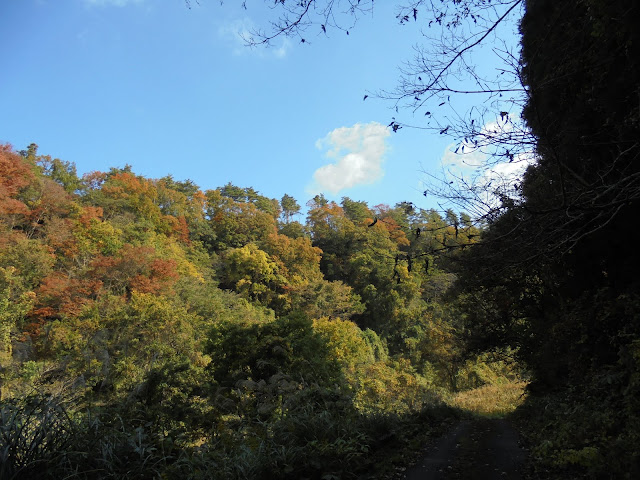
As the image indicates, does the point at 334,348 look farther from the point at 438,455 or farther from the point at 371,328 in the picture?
the point at 438,455

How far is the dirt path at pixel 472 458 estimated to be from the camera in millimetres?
3941

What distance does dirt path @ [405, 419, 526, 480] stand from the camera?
394 cm

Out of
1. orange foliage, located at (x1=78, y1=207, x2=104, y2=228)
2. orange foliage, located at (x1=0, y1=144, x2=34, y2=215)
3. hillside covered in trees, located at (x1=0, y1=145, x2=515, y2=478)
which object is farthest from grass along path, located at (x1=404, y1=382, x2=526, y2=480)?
orange foliage, located at (x1=78, y1=207, x2=104, y2=228)

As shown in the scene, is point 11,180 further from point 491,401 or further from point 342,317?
point 491,401

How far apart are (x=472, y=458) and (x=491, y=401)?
11704 mm

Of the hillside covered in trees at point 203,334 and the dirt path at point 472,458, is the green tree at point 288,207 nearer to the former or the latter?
the hillside covered in trees at point 203,334

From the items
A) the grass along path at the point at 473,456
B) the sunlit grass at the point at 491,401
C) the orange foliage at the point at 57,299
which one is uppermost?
the orange foliage at the point at 57,299

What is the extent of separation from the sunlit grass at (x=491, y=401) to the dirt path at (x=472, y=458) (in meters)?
6.50

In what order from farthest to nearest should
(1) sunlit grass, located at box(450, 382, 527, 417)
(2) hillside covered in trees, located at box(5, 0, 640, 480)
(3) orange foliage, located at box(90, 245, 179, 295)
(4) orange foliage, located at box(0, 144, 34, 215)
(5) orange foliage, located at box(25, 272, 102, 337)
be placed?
(3) orange foliage, located at box(90, 245, 179, 295) → (4) orange foliage, located at box(0, 144, 34, 215) → (5) orange foliage, located at box(25, 272, 102, 337) → (1) sunlit grass, located at box(450, 382, 527, 417) → (2) hillside covered in trees, located at box(5, 0, 640, 480)

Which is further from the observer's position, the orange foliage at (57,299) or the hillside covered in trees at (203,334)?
the orange foliage at (57,299)

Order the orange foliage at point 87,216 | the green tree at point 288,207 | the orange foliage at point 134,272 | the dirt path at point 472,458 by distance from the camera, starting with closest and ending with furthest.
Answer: the dirt path at point 472,458
the orange foliage at point 134,272
the orange foliage at point 87,216
the green tree at point 288,207

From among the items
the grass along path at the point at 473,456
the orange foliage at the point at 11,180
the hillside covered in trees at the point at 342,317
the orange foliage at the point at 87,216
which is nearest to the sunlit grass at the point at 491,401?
the hillside covered in trees at the point at 342,317

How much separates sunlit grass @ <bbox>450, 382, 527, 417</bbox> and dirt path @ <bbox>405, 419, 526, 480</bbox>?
6498 millimetres

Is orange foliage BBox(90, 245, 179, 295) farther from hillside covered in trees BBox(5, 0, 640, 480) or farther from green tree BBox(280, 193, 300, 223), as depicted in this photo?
green tree BBox(280, 193, 300, 223)
